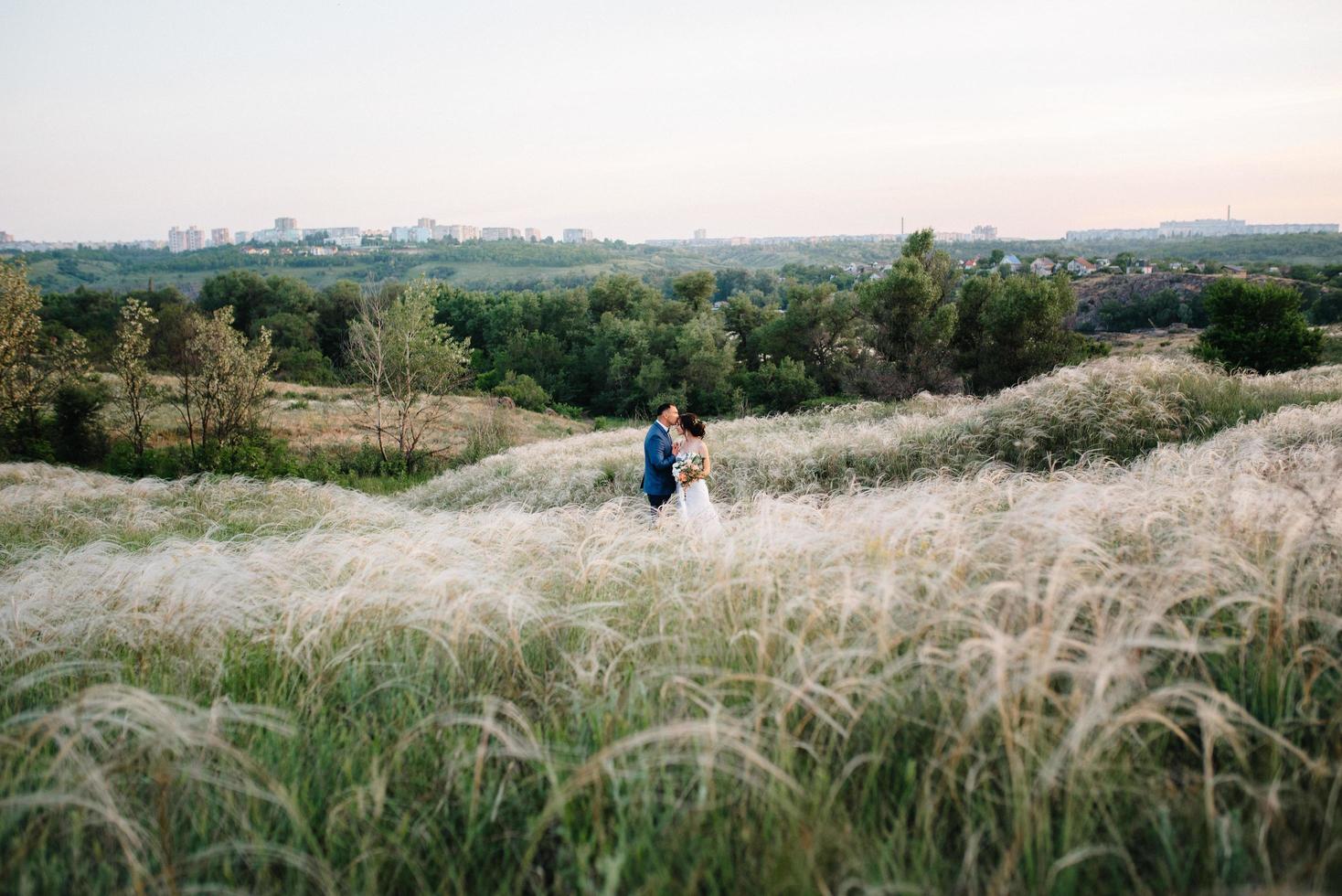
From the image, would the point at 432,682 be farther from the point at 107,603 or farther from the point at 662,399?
the point at 662,399

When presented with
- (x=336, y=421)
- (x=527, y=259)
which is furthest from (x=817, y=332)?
(x=527, y=259)

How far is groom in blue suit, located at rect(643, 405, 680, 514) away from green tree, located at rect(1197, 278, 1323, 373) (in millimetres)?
24305

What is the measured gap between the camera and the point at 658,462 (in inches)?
353

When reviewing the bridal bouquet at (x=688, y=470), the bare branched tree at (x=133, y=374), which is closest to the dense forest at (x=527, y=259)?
the bare branched tree at (x=133, y=374)

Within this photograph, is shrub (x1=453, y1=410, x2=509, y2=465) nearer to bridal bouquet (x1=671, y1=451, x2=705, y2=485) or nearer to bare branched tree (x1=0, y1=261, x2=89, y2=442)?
bare branched tree (x1=0, y1=261, x2=89, y2=442)

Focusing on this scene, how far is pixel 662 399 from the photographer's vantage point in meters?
45.2

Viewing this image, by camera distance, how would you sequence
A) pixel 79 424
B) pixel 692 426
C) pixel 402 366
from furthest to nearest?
pixel 402 366 < pixel 79 424 < pixel 692 426

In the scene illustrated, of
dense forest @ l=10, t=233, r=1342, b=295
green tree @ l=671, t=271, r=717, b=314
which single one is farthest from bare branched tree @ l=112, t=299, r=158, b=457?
dense forest @ l=10, t=233, r=1342, b=295

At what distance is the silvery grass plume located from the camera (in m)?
10.8

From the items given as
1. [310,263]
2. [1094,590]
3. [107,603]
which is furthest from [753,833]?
[310,263]

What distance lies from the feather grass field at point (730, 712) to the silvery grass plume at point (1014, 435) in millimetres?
5641

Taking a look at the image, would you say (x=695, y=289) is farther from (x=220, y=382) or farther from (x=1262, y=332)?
(x=220, y=382)

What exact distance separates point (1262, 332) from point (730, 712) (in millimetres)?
31033

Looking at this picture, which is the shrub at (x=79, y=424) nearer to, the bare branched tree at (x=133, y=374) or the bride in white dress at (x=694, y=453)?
the bare branched tree at (x=133, y=374)
